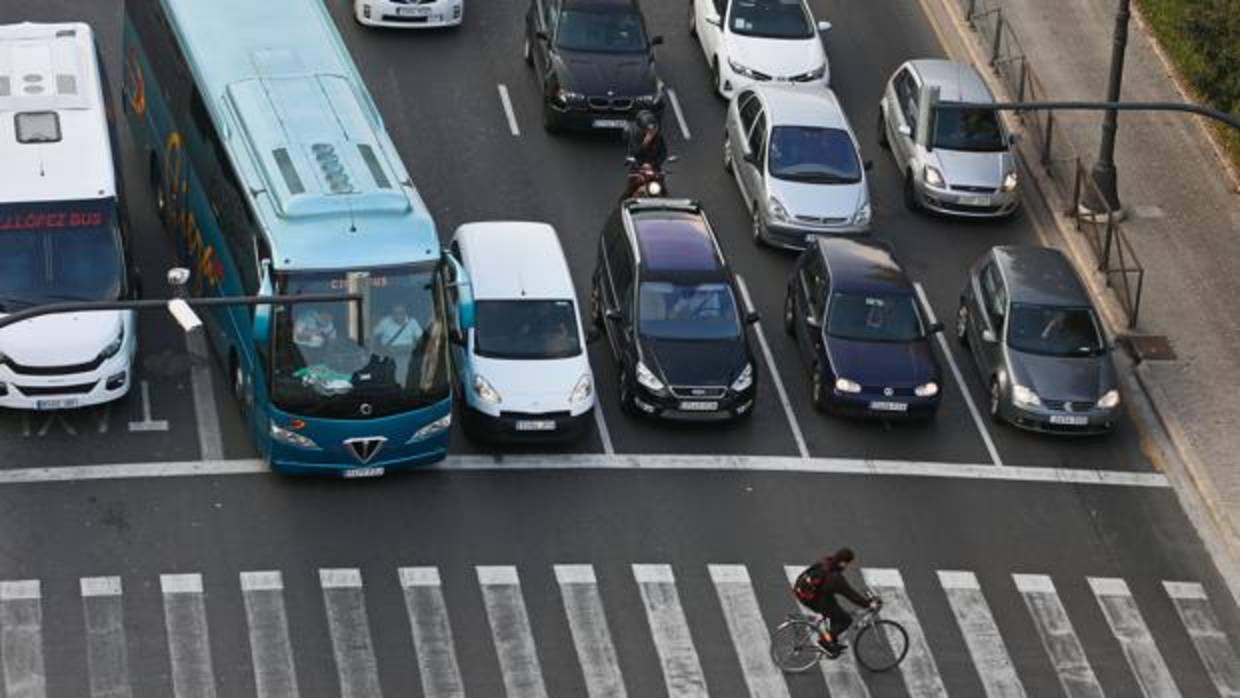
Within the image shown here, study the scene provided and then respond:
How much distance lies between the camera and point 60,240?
35.4 metres

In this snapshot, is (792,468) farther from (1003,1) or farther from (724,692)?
(1003,1)

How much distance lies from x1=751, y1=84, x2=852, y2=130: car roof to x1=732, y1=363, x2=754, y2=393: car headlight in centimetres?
648

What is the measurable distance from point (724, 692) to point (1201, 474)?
9.28 meters

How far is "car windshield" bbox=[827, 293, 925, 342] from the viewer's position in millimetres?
37000

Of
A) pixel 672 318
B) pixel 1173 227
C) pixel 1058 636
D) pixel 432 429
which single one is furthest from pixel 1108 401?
pixel 432 429

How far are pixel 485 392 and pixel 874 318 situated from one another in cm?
588

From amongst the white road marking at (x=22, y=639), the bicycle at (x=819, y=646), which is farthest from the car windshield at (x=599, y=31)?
the white road marking at (x=22, y=639)

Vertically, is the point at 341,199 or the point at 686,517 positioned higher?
the point at 341,199

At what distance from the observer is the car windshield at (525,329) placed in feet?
116

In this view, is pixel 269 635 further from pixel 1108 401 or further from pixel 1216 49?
pixel 1216 49

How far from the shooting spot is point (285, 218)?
3316cm

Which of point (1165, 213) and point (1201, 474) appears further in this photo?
point (1165, 213)

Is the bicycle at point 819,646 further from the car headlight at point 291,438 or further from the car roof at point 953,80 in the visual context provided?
the car roof at point 953,80

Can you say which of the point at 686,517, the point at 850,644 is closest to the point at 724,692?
the point at 850,644
